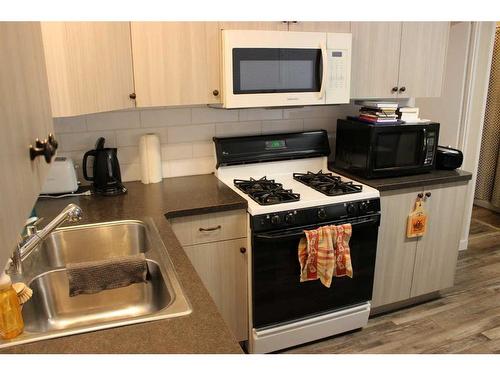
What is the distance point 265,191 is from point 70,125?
1124 millimetres

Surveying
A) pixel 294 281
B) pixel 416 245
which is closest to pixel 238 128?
pixel 294 281

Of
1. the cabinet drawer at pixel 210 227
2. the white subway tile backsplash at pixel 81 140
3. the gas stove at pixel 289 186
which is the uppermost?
the white subway tile backsplash at pixel 81 140

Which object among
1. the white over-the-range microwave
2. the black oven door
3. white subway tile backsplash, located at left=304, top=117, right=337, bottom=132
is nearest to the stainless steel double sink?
the black oven door

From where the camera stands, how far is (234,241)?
2.20 metres

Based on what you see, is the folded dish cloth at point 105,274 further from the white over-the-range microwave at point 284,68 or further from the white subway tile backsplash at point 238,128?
the white subway tile backsplash at point 238,128

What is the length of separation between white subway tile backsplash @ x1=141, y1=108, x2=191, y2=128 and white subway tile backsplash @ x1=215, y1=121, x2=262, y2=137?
20 cm

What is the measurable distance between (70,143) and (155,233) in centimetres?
94

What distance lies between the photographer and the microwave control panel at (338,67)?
2307 millimetres

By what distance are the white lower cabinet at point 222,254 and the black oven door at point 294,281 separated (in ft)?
0.32

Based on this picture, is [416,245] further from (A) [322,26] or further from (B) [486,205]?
(B) [486,205]

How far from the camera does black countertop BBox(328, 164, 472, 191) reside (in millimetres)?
2432

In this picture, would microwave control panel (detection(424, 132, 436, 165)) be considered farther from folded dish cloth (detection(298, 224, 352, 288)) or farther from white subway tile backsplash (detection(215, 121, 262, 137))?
white subway tile backsplash (detection(215, 121, 262, 137))

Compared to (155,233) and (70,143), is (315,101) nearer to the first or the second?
(155,233)

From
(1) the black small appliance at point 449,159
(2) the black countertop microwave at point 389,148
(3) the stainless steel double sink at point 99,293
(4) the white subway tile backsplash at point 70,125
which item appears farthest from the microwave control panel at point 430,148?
(4) the white subway tile backsplash at point 70,125
